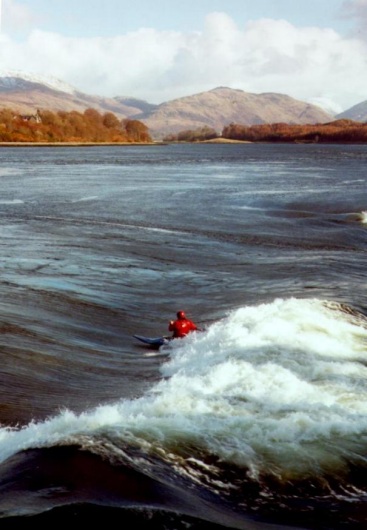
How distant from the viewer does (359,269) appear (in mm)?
30250

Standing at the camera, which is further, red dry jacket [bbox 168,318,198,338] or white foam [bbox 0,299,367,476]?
red dry jacket [bbox 168,318,198,338]

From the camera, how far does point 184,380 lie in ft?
51.0

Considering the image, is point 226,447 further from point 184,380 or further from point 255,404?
point 184,380

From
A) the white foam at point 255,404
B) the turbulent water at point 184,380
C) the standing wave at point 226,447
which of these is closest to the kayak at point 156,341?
the turbulent water at point 184,380

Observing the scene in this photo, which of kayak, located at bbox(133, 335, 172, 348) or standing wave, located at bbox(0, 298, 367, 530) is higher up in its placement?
standing wave, located at bbox(0, 298, 367, 530)

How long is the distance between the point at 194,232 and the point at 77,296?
17046 millimetres

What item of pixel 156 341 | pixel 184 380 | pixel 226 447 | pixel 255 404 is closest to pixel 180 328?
pixel 156 341

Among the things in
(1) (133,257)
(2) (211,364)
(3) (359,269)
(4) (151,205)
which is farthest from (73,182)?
(2) (211,364)

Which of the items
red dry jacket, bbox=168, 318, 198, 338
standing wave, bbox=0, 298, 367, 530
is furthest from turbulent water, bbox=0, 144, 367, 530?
red dry jacket, bbox=168, 318, 198, 338

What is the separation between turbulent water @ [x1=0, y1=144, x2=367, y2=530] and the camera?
9812 millimetres

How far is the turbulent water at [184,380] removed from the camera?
9812 mm

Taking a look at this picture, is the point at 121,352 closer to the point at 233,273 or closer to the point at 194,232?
the point at 233,273

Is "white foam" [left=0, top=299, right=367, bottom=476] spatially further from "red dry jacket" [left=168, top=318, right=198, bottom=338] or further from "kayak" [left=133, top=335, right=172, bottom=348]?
"kayak" [left=133, top=335, right=172, bottom=348]

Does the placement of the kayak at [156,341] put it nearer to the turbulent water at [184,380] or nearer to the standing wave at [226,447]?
the turbulent water at [184,380]
